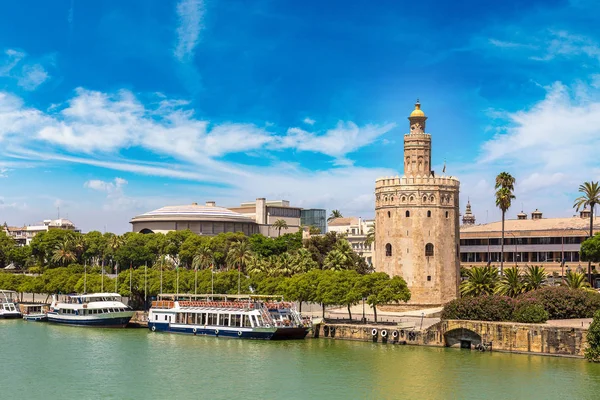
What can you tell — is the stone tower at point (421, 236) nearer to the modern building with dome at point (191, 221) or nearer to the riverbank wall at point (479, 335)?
the riverbank wall at point (479, 335)

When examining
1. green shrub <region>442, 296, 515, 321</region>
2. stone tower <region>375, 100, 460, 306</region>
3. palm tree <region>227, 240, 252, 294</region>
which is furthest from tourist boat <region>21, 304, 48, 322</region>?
green shrub <region>442, 296, 515, 321</region>

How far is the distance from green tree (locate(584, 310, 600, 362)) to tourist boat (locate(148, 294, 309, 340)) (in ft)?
72.6

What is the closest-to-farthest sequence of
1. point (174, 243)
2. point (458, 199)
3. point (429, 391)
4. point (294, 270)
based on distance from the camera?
1. point (429, 391)
2. point (458, 199)
3. point (294, 270)
4. point (174, 243)

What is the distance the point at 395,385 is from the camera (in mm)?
43938

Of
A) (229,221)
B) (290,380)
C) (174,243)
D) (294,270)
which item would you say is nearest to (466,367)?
(290,380)

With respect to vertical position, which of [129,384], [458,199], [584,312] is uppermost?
[458,199]

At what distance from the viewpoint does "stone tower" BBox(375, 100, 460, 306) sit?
73.9 m

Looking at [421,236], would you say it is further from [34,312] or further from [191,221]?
[191,221]

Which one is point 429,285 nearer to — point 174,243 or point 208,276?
point 208,276

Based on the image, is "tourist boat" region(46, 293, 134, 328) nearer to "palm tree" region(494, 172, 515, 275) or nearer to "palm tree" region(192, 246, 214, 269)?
"palm tree" region(192, 246, 214, 269)

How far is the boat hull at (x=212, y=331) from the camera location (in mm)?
62781

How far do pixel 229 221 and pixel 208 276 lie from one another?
6452 centimetres

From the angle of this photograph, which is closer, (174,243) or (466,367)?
(466,367)

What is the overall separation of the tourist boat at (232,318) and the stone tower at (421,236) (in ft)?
44.1
